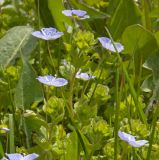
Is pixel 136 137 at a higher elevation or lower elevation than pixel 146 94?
higher

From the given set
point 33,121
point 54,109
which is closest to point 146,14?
point 33,121

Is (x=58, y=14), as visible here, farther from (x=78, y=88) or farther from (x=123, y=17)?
(x=78, y=88)

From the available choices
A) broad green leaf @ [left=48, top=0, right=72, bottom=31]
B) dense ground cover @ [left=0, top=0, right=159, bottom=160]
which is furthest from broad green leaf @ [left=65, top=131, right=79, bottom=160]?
broad green leaf @ [left=48, top=0, right=72, bottom=31]

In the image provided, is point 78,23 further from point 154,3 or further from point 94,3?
point 154,3

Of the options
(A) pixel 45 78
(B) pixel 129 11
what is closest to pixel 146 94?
(B) pixel 129 11

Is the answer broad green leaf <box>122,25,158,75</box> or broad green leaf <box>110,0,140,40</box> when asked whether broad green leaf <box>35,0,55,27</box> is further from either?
broad green leaf <box>122,25,158,75</box>

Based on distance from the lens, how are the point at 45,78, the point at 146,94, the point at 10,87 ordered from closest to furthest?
the point at 45,78 → the point at 10,87 → the point at 146,94

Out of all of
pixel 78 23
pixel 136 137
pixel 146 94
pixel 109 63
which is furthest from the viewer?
pixel 78 23
